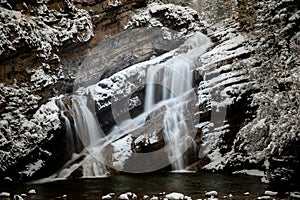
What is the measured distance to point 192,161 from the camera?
56.2ft

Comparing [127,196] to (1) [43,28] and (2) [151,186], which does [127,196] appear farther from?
(1) [43,28]

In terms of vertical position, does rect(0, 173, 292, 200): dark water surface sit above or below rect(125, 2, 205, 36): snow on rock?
below

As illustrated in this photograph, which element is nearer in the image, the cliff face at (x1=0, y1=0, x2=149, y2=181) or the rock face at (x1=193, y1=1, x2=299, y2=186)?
the rock face at (x1=193, y1=1, x2=299, y2=186)

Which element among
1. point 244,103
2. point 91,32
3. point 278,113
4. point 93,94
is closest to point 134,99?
point 93,94

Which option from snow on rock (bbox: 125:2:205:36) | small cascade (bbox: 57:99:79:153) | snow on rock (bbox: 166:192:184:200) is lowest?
snow on rock (bbox: 166:192:184:200)

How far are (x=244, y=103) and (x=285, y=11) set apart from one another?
701cm

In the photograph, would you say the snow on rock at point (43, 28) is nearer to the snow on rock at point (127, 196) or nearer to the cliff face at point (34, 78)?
the cliff face at point (34, 78)

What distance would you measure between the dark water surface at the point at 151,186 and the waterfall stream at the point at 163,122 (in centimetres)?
147

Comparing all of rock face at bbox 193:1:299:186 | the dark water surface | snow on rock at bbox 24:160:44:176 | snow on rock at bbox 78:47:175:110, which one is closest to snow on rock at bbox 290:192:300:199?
rock face at bbox 193:1:299:186

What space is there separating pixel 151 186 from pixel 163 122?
5.55 m

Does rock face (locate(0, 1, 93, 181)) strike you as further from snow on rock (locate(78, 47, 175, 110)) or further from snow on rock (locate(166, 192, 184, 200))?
snow on rock (locate(166, 192, 184, 200))

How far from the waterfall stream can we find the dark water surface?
1467 mm

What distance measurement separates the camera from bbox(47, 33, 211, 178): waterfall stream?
16984 millimetres

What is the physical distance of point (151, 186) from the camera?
1286 cm
